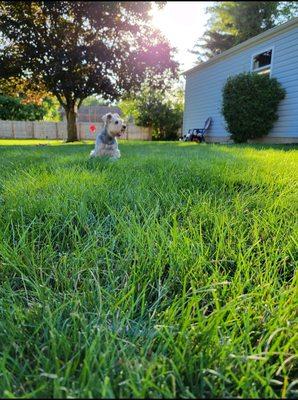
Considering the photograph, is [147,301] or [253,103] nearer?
[147,301]


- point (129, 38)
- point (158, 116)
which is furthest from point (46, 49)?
point (158, 116)

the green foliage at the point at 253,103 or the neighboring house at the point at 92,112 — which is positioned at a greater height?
the neighboring house at the point at 92,112

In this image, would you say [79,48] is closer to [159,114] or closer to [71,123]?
[71,123]

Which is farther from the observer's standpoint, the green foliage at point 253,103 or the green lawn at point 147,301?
the green foliage at point 253,103

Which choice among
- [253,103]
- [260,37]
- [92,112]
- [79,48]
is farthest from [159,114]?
[92,112]

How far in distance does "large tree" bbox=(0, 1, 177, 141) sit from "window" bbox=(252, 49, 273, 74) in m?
4.06

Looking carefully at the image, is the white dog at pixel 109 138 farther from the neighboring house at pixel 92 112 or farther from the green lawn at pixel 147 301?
the neighboring house at pixel 92 112

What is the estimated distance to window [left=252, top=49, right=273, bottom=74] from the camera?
10.6m

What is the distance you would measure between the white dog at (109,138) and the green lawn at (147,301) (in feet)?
9.98

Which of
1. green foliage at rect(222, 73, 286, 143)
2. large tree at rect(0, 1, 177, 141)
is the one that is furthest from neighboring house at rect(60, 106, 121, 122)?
green foliage at rect(222, 73, 286, 143)

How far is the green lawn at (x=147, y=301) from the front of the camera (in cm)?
57

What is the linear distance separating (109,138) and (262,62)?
877 cm

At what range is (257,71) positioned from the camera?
11.2 meters

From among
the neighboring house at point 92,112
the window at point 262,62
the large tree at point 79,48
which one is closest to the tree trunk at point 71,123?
the large tree at point 79,48
